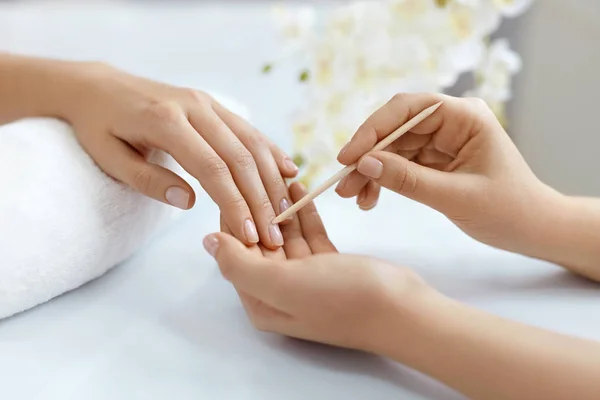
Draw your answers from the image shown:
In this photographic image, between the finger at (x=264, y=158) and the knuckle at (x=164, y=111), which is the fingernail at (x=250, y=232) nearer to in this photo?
the finger at (x=264, y=158)

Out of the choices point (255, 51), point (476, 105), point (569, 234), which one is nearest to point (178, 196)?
point (476, 105)

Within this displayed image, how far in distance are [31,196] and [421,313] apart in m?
0.45

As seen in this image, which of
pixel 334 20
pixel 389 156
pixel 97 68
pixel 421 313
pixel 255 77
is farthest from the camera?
pixel 255 77

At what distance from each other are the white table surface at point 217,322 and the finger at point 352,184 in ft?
0.38

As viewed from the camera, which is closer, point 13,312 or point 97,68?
point 13,312

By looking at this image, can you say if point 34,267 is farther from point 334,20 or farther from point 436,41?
point 436,41

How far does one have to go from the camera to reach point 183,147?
785mm

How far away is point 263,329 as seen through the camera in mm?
708

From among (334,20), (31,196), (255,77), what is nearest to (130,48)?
(255,77)

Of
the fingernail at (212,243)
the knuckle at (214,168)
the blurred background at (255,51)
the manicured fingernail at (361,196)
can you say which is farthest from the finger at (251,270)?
the blurred background at (255,51)

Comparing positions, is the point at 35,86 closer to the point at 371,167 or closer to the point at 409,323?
the point at 371,167

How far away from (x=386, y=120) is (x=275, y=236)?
190mm

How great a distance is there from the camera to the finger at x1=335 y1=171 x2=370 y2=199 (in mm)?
826

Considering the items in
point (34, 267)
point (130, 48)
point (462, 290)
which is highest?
point (130, 48)
